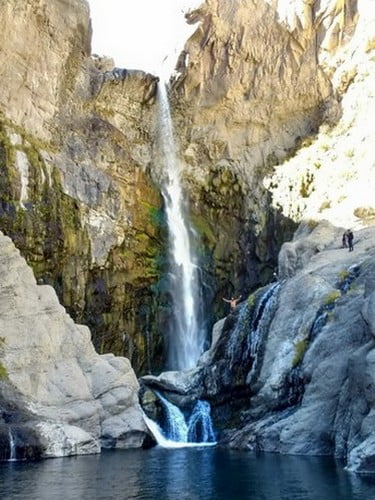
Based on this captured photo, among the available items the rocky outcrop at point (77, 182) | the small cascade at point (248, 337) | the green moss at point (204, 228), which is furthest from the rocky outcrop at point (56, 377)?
the green moss at point (204, 228)

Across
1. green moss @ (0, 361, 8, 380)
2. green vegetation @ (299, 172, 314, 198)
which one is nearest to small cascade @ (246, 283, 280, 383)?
green moss @ (0, 361, 8, 380)

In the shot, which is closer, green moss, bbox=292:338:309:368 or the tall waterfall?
green moss, bbox=292:338:309:368

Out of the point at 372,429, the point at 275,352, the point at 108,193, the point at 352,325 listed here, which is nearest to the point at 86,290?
the point at 108,193

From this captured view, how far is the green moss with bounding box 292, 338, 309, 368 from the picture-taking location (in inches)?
1255

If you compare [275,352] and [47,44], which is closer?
[275,352]

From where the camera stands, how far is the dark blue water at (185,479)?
18328 millimetres

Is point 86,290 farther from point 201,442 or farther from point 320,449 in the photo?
point 320,449

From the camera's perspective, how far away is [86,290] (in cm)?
5175

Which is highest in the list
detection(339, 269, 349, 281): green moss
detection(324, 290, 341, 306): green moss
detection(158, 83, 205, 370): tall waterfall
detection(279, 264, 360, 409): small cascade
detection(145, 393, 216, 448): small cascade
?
detection(158, 83, 205, 370): tall waterfall

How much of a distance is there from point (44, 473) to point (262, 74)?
4812 cm

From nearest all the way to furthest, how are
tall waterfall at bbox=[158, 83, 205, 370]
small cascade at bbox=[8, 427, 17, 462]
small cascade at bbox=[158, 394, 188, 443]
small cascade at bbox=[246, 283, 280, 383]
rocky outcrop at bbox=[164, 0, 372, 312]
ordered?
1. small cascade at bbox=[8, 427, 17, 462]
2. small cascade at bbox=[246, 283, 280, 383]
3. small cascade at bbox=[158, 394, 188, 443]
4. tall waterfall at bbox=[158, 83, 205, 370]
5. rocky outcrop at bbox=[164, 0, 372, 312]

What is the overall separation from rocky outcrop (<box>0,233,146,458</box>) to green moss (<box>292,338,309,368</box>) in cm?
955

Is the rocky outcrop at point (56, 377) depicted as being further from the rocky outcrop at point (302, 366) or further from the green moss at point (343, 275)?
the green moss at point (343, 275)

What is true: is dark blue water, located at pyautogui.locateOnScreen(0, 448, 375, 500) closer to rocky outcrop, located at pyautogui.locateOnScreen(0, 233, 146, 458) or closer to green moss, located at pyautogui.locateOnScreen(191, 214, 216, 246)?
rocky outcrop, located at pyautogui.locateOnScreen(0, 233, 146, 458)
